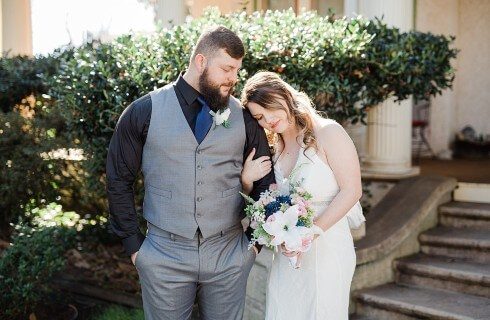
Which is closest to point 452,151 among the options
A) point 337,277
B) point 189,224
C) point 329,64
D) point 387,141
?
point 387,141

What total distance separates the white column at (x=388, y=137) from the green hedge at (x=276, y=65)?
1.02 m

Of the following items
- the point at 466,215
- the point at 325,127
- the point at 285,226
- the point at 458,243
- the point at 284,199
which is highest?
the point at 325,127

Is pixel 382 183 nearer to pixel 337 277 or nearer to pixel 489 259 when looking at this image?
pixel 489 259

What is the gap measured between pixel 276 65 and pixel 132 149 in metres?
2.04

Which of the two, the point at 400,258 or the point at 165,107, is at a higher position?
the point at 165,107

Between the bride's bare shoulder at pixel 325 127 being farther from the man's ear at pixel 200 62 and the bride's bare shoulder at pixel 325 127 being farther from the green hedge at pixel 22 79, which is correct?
the green hedge at pixel 22 79

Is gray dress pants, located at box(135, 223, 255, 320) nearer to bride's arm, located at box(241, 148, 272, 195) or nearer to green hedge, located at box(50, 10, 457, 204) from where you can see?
bride's arm, located at box(241, 148, 272, 195)

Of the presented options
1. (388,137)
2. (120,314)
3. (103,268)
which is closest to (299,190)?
(120,314)

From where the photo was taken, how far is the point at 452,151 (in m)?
9.91

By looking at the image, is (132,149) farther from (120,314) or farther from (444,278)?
A: (444,278)

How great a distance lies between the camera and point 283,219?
315cm

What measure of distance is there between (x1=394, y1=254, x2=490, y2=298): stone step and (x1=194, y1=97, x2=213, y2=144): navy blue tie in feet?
9.54

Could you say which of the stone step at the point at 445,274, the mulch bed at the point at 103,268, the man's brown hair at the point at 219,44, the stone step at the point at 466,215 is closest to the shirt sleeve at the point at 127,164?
the man's brown hair at the point at 219,44

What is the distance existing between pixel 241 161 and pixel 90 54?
267 cm
